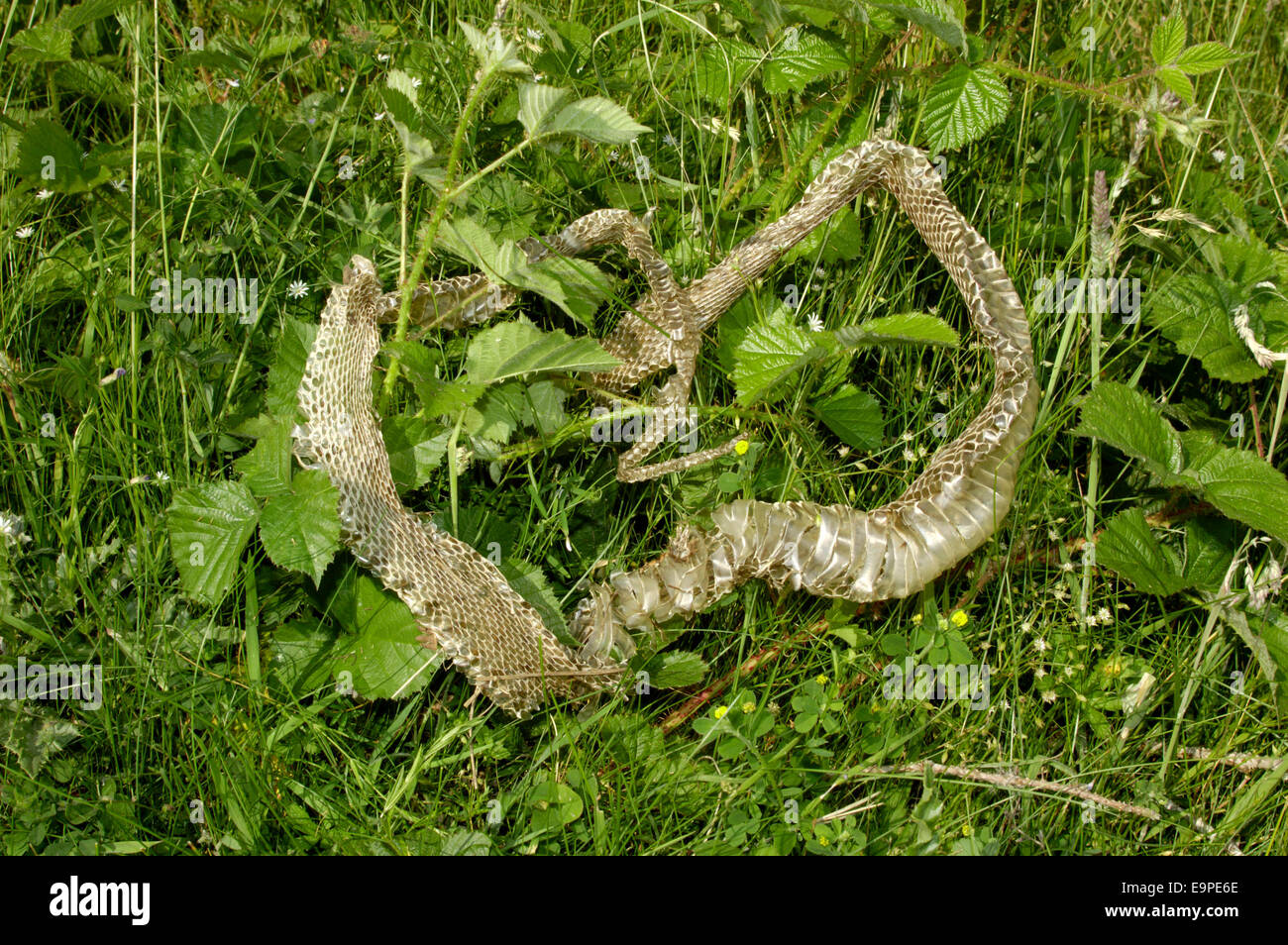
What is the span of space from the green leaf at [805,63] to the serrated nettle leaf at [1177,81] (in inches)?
27.1

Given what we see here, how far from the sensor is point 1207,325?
2385 mm

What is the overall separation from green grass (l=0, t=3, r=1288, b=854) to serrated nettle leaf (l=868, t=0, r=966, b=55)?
0.59 feet

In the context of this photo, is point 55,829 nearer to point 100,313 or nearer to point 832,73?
point 100,313

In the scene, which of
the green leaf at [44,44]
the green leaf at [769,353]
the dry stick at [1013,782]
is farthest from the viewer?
the green leaf at [44,44]

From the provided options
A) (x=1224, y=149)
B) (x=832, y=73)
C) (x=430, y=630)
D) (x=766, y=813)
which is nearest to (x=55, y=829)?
(x=430, y=630)

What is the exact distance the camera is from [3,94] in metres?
2.60

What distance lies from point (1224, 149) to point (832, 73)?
1.27 meters

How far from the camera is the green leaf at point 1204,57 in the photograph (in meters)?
2.15

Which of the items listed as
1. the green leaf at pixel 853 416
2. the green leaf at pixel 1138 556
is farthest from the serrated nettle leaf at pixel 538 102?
the green leaf at pixel 1138 556

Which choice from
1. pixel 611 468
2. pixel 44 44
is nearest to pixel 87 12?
pixel 44 44

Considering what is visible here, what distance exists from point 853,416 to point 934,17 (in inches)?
33.3

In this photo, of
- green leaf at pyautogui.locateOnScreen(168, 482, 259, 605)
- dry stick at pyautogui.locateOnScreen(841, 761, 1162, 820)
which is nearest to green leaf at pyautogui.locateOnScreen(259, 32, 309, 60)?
green leaf at pyautogui.locateOnScreen(168, 482, 259, 605)

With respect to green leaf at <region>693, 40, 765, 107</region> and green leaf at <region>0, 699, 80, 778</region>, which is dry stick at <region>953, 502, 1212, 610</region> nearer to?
green leaf at <region>693, 40, 765, 107</region>

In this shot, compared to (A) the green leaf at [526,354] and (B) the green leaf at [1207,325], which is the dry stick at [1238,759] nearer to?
(B) the green leaf at [1207,325]
